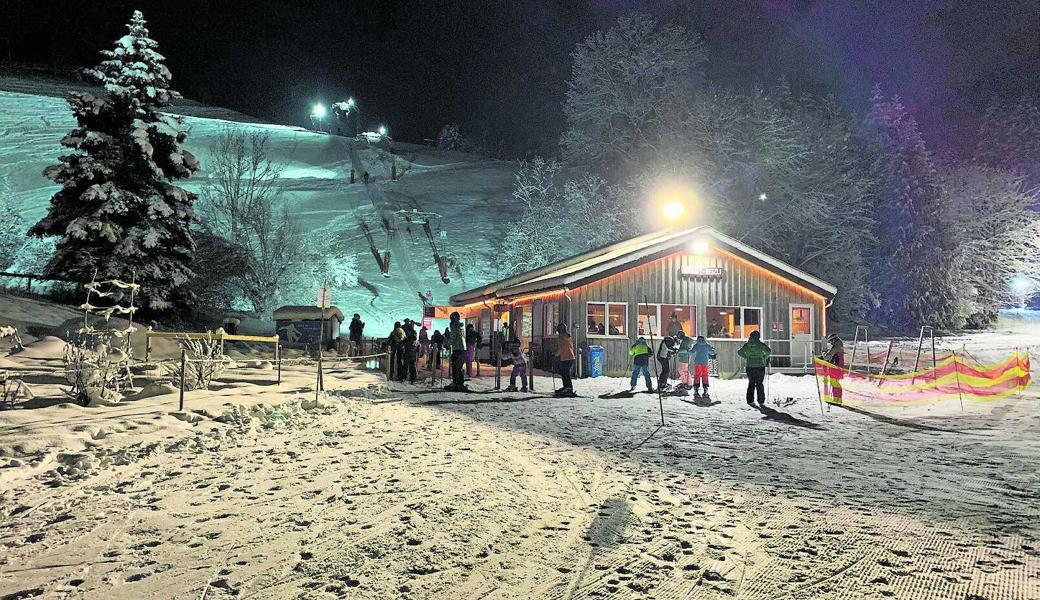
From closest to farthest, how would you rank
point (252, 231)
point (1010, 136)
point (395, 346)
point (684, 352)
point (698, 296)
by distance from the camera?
point (684, 352), point (395, 346), point (698, 296), point (252, 231), point (1010, 136)

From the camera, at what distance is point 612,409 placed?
37.2ft

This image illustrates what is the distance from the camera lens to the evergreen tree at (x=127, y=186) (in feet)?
62.9

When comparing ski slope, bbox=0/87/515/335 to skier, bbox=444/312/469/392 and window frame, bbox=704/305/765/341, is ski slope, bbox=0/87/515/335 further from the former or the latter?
skier, bbox=444/312/469/392

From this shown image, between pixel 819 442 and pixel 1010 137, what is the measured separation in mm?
56545

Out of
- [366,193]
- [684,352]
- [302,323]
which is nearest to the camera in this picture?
[684,352]

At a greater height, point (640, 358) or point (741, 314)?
point (741, 314)

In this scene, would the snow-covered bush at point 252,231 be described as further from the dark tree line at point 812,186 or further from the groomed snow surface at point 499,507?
the groomed snow surface at point 499,507

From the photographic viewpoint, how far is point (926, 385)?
49.8 feet

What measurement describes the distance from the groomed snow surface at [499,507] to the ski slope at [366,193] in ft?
102

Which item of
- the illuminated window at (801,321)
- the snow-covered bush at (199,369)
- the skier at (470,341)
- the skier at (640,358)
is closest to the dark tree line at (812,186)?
the illuminated window at (801,321)

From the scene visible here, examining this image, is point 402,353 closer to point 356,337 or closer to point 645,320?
point 356,337

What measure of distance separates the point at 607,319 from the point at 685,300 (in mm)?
2923

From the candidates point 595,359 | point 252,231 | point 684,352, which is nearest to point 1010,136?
point 595,359

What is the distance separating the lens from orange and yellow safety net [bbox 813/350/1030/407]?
41.9 ft
